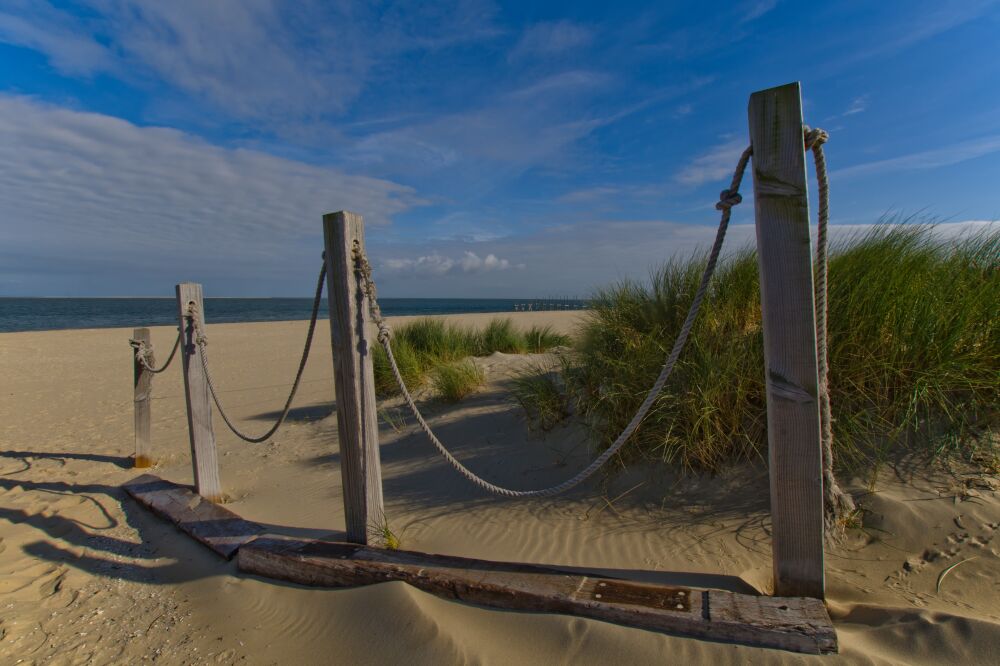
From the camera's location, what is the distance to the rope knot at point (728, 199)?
230cm

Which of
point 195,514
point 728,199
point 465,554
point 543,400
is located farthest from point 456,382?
point 728,199

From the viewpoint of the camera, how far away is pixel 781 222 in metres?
2.13

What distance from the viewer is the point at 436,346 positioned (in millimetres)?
8820

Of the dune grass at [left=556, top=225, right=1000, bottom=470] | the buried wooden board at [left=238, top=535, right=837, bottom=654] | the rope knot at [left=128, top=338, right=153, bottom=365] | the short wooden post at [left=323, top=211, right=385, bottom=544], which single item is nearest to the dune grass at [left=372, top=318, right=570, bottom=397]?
the rope knot at [left=128, top=338, right=153, bottom=365]

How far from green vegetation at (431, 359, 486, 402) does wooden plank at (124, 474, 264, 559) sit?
9.14 ft

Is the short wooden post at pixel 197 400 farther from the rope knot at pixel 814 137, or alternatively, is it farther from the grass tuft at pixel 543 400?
the rope knot at pixel 814 137

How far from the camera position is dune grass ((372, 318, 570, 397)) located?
290 inches

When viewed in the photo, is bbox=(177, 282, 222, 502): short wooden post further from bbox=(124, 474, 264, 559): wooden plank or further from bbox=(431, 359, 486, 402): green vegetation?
bbox=(431, 359, 486, 402): green vegetation

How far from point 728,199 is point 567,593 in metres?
1.83

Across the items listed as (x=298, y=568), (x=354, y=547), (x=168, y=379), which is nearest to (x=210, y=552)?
(x=298, y=568)

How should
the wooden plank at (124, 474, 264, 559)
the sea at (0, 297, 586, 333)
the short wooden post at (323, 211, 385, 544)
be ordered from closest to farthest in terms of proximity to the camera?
the short wooden post at (323, 211, 385, 544) < the wooden plank at (124, 474, 264, 559) < the sea at (0, 297, 586, 333)

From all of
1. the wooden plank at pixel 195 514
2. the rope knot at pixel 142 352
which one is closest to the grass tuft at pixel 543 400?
the wooden plank at pixel 195 514

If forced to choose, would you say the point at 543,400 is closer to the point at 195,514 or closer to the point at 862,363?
the point at 862,363

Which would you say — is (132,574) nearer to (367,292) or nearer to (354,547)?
(354,547)
